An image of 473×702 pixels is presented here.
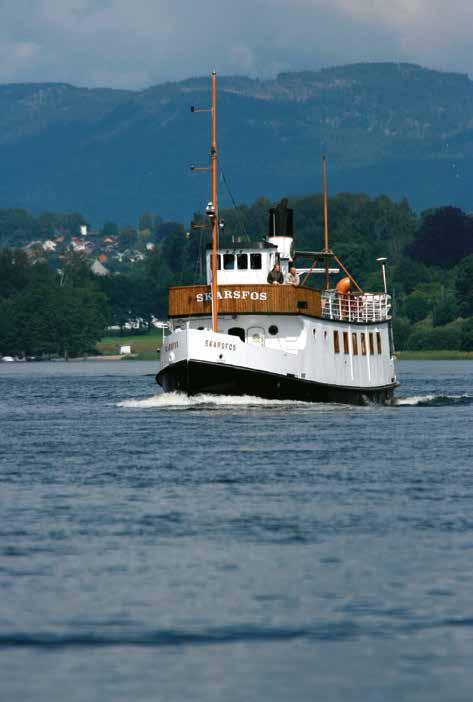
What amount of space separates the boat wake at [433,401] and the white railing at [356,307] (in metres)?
4.48

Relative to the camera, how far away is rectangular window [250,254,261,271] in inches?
3002

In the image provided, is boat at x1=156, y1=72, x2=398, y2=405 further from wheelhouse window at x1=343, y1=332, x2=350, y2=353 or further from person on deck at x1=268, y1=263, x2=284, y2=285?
person on deck at x1=268, y1=263, x2=284, y2=285

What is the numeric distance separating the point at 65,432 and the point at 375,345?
2676cm

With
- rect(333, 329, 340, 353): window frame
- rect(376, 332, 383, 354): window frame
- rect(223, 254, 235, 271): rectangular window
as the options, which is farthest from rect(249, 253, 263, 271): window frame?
rect(376, 332, 383, 354): window frame

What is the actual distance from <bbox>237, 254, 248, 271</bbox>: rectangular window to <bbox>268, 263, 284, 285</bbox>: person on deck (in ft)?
4.79

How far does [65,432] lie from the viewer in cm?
5984

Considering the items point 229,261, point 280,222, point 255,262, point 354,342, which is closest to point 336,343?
point 354,342

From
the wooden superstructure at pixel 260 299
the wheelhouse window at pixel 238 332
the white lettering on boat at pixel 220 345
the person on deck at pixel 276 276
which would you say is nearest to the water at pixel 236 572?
the white lettering on boat at pixel 220 345

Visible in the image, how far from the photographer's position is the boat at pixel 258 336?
6944 centimetres

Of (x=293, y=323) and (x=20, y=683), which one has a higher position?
(x=293, y=323)

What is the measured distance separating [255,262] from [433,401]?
1431 centimetres

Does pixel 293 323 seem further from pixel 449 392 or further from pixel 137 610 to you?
pixel 137 610

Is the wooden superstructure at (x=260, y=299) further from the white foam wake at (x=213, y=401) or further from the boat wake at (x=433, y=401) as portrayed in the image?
the boat wake at (x=433, y=401)

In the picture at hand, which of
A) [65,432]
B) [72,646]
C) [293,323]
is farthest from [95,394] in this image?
[72,646]
